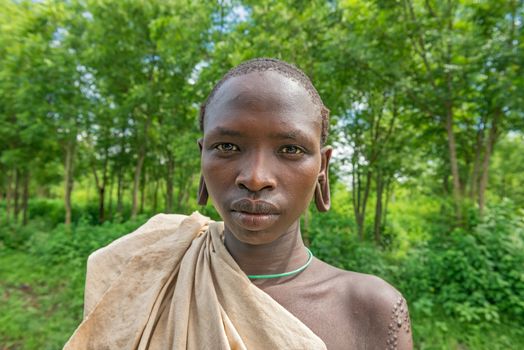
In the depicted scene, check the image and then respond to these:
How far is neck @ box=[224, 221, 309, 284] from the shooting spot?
1.06m

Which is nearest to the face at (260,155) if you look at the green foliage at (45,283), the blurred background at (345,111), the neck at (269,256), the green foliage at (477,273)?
the neck at (269,256)

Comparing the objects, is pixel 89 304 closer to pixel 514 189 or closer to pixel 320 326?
pixel 320 326

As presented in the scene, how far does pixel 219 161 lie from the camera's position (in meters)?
0.94

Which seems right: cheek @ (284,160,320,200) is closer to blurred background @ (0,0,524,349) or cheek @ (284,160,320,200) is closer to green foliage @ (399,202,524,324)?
blurred background @ (0,0,524,349)

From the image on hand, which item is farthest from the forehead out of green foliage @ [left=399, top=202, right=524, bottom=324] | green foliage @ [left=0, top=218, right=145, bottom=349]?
green foliage @ [left=0, top=218, right=145, bottom=349]

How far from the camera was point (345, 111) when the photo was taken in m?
7.40

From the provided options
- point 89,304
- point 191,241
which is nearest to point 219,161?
point 191,241

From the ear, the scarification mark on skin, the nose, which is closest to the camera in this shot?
the nose

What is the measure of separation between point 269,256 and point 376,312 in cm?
37

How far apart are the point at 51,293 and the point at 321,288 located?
6.77 meters

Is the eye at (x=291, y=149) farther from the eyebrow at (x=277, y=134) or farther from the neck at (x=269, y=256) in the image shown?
the neck at (x=269, y=256)

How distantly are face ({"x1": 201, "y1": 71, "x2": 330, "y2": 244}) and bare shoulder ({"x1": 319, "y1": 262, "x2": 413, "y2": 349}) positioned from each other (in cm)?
33

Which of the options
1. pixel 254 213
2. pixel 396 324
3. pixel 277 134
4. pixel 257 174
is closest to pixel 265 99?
pixel 277 134

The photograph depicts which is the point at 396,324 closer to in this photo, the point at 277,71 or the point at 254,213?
the point at 254,213
